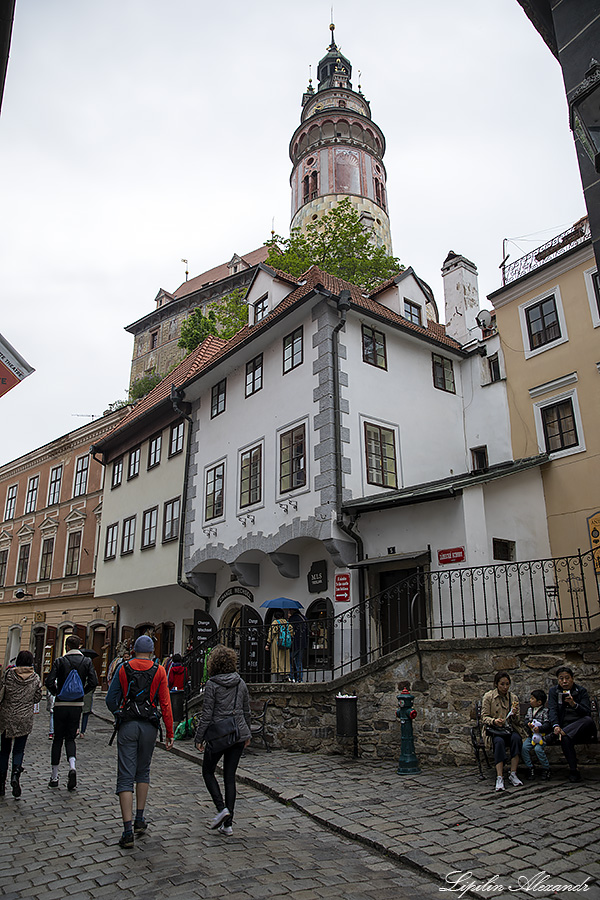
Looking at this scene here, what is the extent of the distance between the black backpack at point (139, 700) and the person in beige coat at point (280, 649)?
7.05m

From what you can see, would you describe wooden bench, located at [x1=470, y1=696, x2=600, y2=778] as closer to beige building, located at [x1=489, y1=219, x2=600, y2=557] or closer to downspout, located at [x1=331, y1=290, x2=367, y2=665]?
downspout, located at [x1=331, y1=290, x2=367, y2=665]

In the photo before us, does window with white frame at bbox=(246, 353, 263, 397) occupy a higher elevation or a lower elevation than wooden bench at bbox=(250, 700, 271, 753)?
higher

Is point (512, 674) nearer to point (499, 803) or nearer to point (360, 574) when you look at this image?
point (499, 803)

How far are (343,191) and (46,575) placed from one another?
102 feet

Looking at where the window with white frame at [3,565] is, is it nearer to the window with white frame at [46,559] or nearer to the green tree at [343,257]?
the window with white frame at [46,559]

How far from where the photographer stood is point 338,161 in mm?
46344

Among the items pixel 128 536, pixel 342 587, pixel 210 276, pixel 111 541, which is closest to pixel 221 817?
pixel 342 587

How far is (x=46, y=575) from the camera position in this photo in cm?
3111

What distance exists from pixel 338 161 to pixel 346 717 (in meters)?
43.5

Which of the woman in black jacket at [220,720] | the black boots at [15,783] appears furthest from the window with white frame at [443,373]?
the black boots at [15,783]

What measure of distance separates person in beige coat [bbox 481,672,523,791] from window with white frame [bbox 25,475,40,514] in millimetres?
29985

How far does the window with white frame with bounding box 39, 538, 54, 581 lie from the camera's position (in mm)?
31031

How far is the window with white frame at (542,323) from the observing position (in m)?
16.9

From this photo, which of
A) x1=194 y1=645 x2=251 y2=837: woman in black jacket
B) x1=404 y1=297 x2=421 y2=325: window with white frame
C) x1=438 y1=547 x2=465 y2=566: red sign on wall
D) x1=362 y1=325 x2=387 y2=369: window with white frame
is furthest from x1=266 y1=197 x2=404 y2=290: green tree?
x1=194 y1=645 x2=251 y2=837: woman in black jacket
